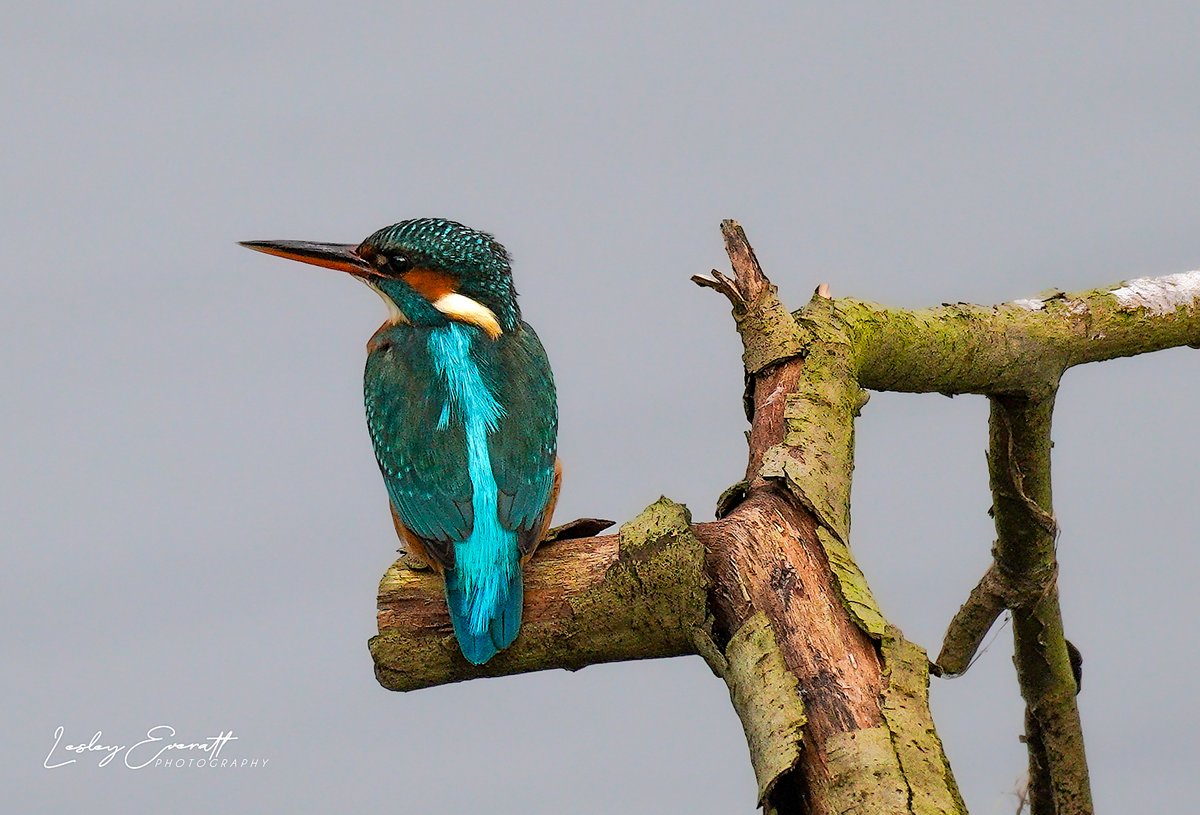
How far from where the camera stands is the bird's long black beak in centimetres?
262

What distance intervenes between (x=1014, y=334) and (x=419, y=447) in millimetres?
1088

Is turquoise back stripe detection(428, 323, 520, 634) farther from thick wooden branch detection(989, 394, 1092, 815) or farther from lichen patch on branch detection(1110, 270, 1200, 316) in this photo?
lichen patch on branch detection(1110, 270, 1200, 316)

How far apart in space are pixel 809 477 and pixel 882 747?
525 millimetres

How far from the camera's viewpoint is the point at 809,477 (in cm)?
215

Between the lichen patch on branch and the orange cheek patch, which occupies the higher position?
the lichen patch on branch

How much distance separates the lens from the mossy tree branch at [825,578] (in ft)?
5.80

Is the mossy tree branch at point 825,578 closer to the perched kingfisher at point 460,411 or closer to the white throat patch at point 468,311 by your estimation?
the perched kingfisher at point 460,411

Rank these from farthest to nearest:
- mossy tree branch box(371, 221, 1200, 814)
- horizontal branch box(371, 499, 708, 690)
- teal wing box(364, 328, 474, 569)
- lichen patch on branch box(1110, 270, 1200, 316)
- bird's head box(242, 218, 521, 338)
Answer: lichen patch on branch box(1110, 270, 1200, 316) → bird's head box(242, 218, 521, 338) → teal wing box(364, 328, 474, 569) → horizontal branch box(371, 499, 708, 690) → mossy tree branch box(371, 221, 1200, 814)

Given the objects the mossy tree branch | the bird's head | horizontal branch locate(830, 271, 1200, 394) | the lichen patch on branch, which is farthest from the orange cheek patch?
the lichen patch on branch

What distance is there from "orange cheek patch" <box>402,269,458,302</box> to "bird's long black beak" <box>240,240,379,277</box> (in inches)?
2.9

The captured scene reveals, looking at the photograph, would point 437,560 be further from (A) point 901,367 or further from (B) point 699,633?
(A) point 901,367

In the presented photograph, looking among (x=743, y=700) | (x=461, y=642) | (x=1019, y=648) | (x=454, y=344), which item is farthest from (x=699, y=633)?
(x=1019, y=648)

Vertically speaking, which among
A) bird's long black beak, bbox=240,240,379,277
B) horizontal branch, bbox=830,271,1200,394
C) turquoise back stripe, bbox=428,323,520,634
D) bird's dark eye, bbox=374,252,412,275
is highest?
bird's long black beak, bbox=240,240,379,277

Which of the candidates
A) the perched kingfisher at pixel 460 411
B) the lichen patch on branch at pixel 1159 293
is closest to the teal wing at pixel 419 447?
the perched kingfisher at pixel 460 411
